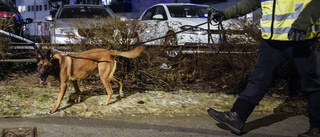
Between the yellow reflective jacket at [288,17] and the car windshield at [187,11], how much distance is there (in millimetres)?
6858

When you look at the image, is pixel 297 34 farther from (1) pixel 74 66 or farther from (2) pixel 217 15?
(1) pixel 74 66

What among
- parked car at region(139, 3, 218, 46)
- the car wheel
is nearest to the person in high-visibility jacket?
the car wheel

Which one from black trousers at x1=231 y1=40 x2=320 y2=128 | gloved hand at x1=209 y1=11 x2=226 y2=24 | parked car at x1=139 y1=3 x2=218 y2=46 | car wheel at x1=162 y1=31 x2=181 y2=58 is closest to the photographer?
black trousers at x1=231 y1=40 x2=320 y2=128

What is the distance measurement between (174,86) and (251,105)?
3.24 m

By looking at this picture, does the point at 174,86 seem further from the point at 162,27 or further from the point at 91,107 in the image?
the point at 91,107

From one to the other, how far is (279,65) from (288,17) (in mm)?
550

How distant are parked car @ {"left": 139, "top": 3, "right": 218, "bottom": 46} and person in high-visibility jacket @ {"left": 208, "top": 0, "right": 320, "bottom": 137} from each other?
10.3ft

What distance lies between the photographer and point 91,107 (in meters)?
5.70

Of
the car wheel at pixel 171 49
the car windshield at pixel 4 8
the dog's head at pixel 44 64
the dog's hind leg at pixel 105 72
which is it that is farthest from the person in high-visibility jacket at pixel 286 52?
the car windshield at pixel 4 8

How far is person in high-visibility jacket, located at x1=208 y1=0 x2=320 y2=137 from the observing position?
153 inches

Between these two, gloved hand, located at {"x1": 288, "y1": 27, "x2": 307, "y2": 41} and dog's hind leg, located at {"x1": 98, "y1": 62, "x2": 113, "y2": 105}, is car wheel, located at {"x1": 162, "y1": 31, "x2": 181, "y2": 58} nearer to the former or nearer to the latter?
dog's hind leg, located at {"x1": 98, "y1": 62, "x2": 113, "y2": 105}

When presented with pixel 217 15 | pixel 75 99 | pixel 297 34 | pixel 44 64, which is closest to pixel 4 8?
pixel 75 99

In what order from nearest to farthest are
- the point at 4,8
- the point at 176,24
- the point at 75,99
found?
the point at 75,99, the point at 176,24, the point at 4,8

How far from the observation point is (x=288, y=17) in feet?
13.3
